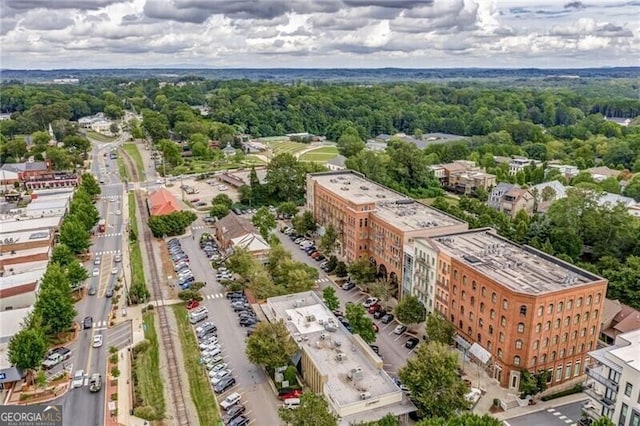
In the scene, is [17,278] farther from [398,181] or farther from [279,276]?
[398,181]

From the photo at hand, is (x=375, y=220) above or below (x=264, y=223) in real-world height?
above

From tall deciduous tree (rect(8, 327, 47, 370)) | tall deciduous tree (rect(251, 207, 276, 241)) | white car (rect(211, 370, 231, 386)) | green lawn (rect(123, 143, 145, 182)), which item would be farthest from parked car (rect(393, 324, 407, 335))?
green lawn (rect(123, 143, 145, 182))

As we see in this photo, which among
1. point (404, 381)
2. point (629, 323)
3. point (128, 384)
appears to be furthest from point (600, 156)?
point (128, 384)

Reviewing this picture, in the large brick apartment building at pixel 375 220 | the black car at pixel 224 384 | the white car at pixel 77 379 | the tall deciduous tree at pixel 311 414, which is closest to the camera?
the tall deciduous tree at pixel 311 414

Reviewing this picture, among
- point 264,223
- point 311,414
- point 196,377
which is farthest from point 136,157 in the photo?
point 311,414

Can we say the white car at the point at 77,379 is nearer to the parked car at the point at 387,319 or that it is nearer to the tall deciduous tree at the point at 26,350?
the tall deciduous tree at the point at 26,350

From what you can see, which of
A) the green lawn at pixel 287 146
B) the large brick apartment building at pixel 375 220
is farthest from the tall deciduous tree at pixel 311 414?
the green lawn at pixel 287 146

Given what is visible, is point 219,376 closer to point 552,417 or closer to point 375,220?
point 552,417
